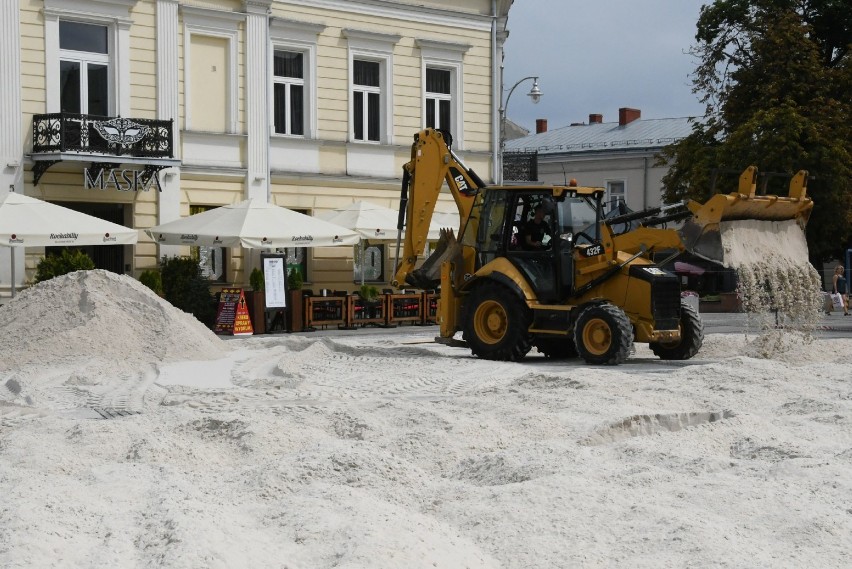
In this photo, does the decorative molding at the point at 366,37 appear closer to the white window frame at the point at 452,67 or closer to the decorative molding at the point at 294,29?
the decorative molding at the point at 294,29

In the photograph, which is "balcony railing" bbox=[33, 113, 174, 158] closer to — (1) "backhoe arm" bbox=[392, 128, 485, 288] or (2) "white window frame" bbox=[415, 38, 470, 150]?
(2) "white window frame" bbox=[415, 38, 470, 150]

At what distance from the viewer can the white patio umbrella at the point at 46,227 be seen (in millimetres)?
22922

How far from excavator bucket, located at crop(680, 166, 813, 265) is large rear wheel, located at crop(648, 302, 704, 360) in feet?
6.35

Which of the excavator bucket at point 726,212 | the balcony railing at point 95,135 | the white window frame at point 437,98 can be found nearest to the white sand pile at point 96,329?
the excavator bucket at point 726,212

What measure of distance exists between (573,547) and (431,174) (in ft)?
44.7

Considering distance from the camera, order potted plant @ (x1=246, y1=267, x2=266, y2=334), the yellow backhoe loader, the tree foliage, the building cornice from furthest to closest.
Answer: the tree foliage < the building cornice < potted plant @ (x1=246, y1=267, x2=266, y2=334) < the yellow backhoe loader

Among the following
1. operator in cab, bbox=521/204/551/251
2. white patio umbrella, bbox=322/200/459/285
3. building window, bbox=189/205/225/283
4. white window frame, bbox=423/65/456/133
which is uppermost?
white window frame, bbox=423/65/456/133

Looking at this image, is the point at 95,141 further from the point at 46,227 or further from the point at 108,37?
the point at 46,227

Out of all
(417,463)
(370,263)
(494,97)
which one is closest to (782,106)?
(494,97)

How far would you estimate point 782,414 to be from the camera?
12422 millimetres

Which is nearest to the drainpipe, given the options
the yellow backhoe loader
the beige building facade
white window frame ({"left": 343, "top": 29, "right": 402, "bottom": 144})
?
the beige building facade

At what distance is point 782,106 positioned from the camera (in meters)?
41.8

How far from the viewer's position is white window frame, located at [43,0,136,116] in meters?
27.0

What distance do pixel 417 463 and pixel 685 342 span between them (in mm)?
10081
